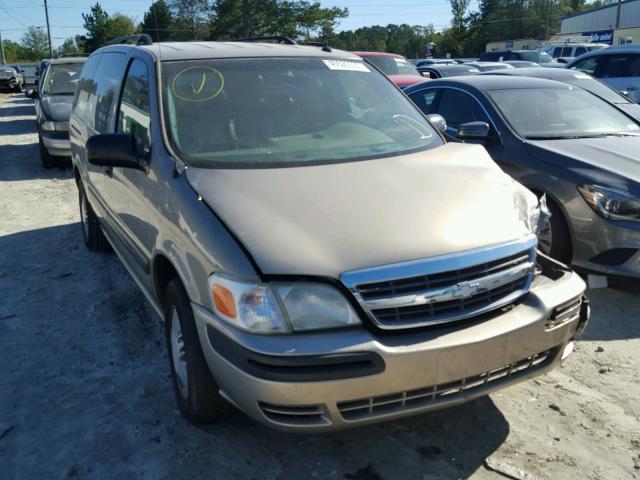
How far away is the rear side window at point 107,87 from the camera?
4.42 m

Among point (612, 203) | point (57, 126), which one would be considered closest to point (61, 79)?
point (57, 126)

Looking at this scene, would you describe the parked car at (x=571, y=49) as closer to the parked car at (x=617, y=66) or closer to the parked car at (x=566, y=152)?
the parked car at (x=617, y=66)

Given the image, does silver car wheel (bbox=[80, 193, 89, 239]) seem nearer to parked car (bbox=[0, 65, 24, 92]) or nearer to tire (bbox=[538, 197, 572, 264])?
tire (bbox=[538, 197, 572, 264])

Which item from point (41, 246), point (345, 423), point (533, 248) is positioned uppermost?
point (533, 248)

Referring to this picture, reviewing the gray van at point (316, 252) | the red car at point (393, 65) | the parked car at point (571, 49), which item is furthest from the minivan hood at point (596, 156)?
the parked car at point (571, 49)

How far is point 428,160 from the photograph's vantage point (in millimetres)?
3480

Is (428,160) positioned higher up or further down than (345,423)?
higher up

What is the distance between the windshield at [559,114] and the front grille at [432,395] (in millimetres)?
3186

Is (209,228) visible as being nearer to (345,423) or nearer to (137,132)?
(345,423)

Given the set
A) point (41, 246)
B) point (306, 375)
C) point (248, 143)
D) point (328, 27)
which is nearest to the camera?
point (306, 375)

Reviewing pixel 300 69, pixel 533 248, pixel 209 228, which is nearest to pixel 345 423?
pixel 209 228

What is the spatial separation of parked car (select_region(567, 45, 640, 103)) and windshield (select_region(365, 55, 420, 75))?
13.5 feet

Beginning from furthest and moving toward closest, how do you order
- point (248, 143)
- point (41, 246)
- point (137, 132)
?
1. point (41, 246)
2. point (137, 132)
3. point (248, 143)

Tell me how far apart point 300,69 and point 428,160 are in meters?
1.07
